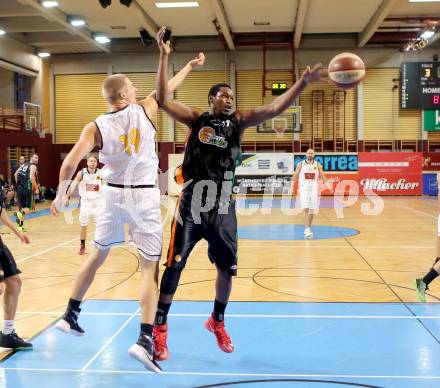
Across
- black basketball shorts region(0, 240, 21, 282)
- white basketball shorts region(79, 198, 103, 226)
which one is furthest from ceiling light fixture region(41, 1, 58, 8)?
black basketball shorts region(0, 240, 21, 282)

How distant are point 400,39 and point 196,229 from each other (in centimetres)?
2313

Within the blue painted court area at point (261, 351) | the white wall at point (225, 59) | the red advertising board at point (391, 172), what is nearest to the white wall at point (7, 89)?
the white wall at point (225, 59)

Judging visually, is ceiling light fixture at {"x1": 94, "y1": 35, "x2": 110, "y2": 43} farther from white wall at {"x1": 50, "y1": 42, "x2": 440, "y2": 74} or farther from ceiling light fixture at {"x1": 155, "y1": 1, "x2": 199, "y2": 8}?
ceiling light fixture at {"x1": 155, "y1": 1, "x2": 199, "y2": 8}

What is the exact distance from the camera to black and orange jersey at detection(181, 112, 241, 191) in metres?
4.30

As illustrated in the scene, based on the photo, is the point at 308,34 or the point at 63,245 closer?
the point at 63,245

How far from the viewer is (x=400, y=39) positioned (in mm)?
24469

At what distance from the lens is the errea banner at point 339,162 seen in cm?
2361

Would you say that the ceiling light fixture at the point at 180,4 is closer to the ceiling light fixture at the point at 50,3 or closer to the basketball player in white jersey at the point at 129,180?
the ceiling light fixture at the point at 50,3

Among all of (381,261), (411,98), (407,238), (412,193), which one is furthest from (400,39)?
(381,261)

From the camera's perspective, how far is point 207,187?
4.32 m

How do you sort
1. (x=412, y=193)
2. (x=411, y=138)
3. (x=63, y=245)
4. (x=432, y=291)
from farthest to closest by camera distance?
(x=411, y=138) → (x=412, y=193) → (x=63, y=245) → (x=432, y=291)

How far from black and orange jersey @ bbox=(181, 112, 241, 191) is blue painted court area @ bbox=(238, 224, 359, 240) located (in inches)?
303

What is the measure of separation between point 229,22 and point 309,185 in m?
13.0

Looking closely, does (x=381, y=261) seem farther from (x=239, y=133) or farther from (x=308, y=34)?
(x=308, y=34)
